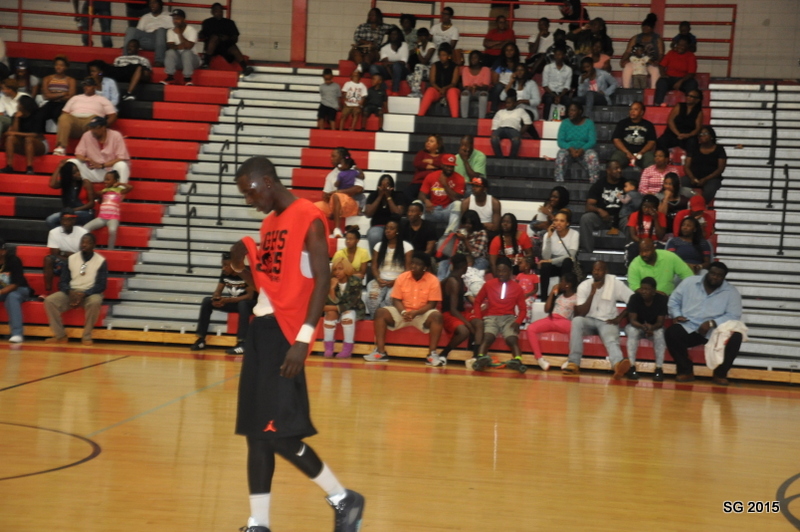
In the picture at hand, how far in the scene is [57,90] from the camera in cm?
1409

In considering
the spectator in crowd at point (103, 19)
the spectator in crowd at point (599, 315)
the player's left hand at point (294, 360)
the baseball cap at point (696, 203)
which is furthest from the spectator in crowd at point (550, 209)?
the spectator in crowd at point (103, 19)

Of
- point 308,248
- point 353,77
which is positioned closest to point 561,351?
point 353,77

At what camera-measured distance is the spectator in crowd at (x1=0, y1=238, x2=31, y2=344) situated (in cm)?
1080

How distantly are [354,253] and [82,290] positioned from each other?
348cm

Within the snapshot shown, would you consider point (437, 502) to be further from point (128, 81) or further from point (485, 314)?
point (128, 81)

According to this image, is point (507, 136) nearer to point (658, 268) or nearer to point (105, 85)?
point (658, 268)

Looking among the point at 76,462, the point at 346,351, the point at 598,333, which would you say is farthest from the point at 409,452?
the point at 598,333

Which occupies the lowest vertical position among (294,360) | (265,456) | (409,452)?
(409,452)

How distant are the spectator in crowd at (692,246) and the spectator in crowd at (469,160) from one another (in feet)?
10.1

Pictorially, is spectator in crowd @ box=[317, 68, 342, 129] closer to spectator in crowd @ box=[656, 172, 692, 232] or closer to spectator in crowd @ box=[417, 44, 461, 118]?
spectator in crowd @ box=[417, 44, 461, 118]

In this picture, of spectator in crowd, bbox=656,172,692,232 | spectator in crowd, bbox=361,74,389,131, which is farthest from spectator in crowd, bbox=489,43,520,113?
spectator in crowd, bbox=656,172,692,232

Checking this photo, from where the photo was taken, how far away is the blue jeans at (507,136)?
13.8m

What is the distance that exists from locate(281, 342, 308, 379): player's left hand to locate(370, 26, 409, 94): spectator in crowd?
39.7ft

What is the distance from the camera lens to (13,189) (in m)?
13.1
